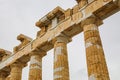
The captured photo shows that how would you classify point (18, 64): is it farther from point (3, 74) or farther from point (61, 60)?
point (61, 60)

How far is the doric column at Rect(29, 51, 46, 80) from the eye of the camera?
24820 millimetres

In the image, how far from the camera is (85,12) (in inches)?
866

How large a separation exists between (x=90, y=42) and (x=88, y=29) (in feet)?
4.97

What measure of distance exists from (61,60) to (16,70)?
848 centimetres

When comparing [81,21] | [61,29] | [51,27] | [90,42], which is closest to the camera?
[90,42]

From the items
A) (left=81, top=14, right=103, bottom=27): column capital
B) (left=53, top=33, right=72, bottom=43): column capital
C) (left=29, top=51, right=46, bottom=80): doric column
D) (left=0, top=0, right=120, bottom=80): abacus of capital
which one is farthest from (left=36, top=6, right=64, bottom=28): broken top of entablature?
(left=81, top=14, right=103, bottom=27): column capital

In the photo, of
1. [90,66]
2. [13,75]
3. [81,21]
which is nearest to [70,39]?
[81,21]

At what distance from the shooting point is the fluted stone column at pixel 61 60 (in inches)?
851

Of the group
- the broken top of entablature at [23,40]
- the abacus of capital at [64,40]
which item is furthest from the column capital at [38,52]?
the broken top of entablature at [23,40]

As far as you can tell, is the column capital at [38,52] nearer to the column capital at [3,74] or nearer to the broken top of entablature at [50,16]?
the broken top of entablature at [50,16]

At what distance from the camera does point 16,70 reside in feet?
93.6

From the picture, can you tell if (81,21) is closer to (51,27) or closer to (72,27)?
(72,27)

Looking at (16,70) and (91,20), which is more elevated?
(91,20)

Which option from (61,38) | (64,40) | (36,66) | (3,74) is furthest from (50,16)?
(3,74)
